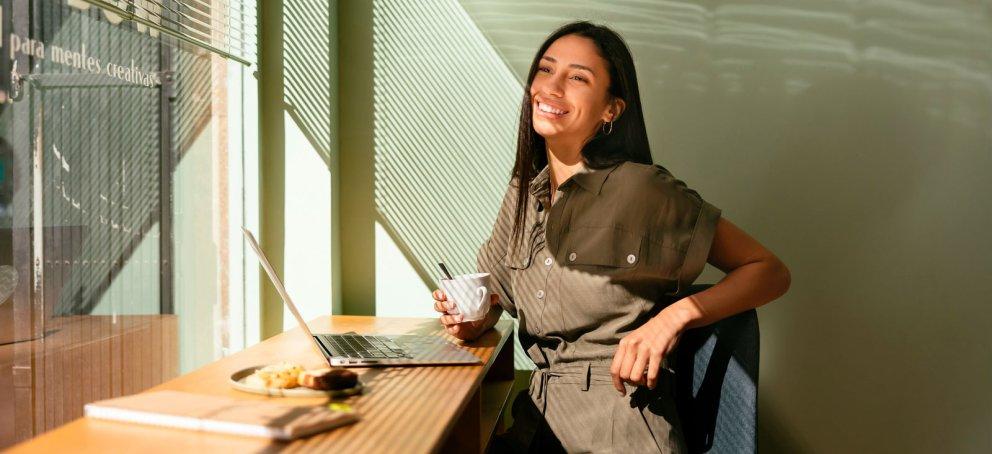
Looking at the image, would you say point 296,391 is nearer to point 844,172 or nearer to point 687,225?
point 687,225

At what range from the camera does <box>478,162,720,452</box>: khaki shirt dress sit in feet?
5.23

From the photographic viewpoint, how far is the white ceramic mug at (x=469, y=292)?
5.82 ft

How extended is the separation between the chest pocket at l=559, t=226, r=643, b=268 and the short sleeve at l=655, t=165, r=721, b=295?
2.8 inches

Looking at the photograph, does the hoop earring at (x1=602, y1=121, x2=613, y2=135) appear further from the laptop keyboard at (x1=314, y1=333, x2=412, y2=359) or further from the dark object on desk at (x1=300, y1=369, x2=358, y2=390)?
the dark object on desk at (x1=300, y1=369, x2=358, y2=390)

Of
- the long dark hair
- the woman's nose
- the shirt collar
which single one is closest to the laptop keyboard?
the long dark hair

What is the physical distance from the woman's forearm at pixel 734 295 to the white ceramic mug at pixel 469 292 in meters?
0.42

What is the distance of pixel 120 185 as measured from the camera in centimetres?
166

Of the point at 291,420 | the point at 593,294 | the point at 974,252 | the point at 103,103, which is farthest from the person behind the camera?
the point at 974,252

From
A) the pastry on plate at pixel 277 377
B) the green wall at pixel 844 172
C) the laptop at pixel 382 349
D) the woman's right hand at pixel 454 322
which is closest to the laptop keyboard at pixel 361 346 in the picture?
the laptop at pixel 382 349

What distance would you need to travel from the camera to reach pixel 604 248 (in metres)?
1.72

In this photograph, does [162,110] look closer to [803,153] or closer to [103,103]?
[103,103]

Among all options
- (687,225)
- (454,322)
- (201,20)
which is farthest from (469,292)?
(201,20)

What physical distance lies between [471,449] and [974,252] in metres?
1.68

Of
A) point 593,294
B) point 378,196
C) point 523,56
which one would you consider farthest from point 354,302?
point 593,294
